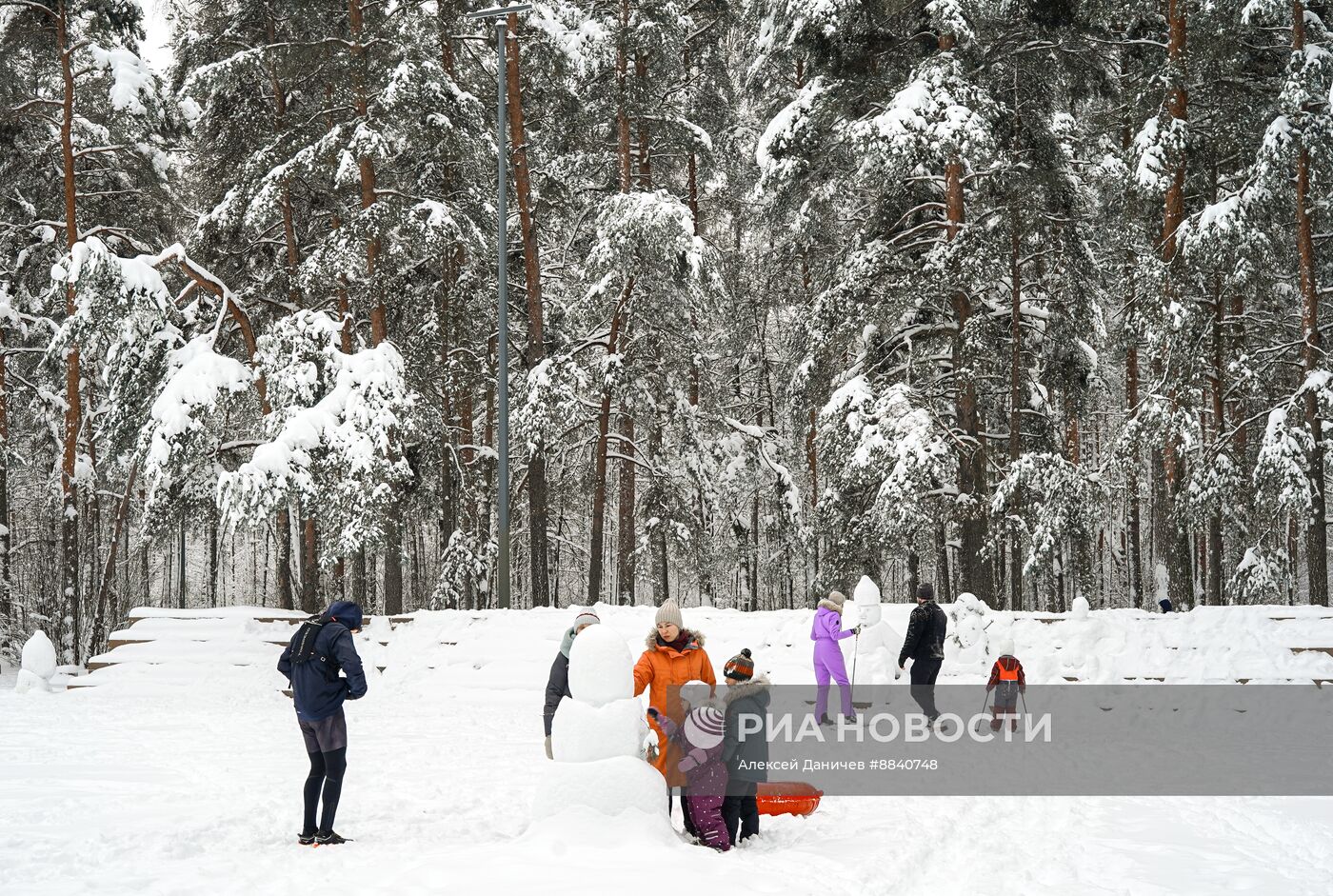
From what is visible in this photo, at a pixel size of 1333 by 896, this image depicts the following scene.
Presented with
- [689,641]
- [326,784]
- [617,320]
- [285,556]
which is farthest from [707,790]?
[285,556]

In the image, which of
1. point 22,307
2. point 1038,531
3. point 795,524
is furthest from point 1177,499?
point 22,307

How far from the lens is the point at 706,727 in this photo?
6688 mm

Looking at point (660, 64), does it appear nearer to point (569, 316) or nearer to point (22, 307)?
point (569, 316)

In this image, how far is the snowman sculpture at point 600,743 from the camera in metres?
6.22

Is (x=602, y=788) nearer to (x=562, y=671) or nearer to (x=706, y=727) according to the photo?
(x=706, y=727)

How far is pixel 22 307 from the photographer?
71.9 feet

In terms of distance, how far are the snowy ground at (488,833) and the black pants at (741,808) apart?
159mm

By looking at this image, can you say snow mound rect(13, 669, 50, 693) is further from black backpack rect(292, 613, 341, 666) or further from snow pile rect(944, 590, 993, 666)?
snow pile rect(944, 590, 993, 666)

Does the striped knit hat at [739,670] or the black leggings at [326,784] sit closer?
the black leggings at [326,784]

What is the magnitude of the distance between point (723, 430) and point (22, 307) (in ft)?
49.4

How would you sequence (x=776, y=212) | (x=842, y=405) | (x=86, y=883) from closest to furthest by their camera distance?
(x=86, y=883)
(x=842, y=405)
(x=776, y=212)

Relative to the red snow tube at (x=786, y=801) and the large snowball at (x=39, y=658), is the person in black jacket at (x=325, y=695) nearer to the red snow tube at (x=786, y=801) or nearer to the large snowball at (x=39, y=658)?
the red snow tube at (x=786, y=801)

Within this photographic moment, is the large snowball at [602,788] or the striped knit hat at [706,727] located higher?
the striped knit hat at [706,727]

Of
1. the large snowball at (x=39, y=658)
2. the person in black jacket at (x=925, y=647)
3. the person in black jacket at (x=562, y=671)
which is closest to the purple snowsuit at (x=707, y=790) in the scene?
the person in black jacket at (x=562, y=671)
